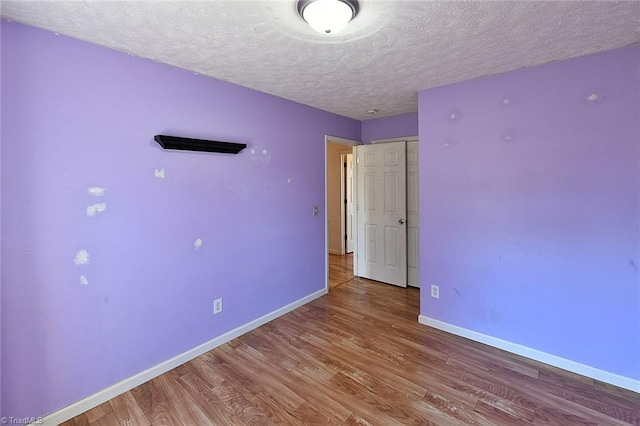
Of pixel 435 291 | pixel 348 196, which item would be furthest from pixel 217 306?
pixel 348 196

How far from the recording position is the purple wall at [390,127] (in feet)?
12.5

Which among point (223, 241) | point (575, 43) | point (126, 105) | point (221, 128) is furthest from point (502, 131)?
point (126, 105)

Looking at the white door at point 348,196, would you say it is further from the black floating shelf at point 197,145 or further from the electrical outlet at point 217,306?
the electrical outlet at point 217,306

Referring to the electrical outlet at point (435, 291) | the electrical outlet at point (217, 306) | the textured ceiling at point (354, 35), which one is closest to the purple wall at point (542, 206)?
the electrical outlet at point (435, 291)

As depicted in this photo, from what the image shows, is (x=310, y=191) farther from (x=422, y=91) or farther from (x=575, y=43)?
(x=575, y=43)

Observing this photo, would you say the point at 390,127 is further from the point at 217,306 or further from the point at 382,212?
the point at 217,306

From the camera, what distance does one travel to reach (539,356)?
2.31 meters

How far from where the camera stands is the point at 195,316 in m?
2.43

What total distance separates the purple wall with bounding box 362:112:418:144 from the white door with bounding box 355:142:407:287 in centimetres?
19

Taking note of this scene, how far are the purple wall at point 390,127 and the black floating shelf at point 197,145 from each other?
2188mm

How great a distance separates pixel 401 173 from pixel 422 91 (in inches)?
48.8

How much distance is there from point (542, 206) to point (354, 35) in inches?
76.4

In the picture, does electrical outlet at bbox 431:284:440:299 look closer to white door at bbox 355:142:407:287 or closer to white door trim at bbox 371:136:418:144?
white door at bbox 355:142:407:287

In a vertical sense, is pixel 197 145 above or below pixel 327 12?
below
